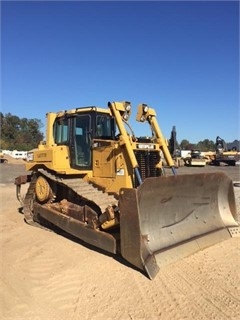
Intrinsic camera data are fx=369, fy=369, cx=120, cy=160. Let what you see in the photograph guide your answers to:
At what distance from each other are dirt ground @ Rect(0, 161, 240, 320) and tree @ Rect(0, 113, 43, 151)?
72582 millimetres

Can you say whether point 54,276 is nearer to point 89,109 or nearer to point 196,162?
point 89,109

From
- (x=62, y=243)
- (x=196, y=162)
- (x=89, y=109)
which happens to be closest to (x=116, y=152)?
(x=89, y=109)

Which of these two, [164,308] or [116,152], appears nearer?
[164,308]

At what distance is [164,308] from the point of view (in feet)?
13.3

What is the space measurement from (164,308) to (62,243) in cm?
311

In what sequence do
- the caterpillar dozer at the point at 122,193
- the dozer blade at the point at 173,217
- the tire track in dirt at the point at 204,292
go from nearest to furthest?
the tire track in dirt at the point at 204,292 < the dozer blade at the point at 173,217 < the caterpillar dozer at the point at 122,193

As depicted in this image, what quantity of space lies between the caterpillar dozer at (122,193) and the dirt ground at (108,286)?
0.23 metres

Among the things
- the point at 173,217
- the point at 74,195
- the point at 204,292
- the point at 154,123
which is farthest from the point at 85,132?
the point at 204,292

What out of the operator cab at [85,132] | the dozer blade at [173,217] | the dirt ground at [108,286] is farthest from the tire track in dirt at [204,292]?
the operator cab at [85,132]

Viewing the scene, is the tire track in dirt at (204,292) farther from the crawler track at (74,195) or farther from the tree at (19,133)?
the tree at (19,133)

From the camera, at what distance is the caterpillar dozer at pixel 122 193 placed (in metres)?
5.38

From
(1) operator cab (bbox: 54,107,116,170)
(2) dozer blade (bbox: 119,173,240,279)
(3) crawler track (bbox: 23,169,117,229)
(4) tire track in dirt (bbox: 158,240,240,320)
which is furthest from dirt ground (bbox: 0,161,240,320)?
(1) operator cab (bbox: 54,107,116,170)

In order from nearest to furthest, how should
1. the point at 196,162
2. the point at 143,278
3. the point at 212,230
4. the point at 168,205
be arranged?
the point at 143,278 < the point at 168,205 < the point at 212,230 < the point at 196,162

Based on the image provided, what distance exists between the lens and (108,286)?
184 inches
